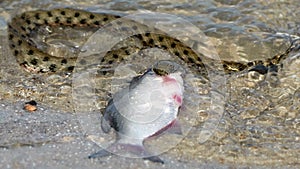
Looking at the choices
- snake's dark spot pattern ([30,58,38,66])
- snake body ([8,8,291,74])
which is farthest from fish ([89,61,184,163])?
snake's dark spot pattern ([30,58,38,66])

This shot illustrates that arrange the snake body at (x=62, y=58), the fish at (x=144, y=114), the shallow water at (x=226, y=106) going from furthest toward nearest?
the snake body at (x=62, y=58) → the shallow water at (x=226, y=106) → the fish at (x=144, y=114)

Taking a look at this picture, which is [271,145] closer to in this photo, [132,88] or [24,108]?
[132,88]

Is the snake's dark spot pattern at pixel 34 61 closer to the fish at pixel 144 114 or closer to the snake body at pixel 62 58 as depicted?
the snake body at pixel 62 58

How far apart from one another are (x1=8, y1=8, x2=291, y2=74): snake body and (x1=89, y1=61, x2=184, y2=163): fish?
1.21 metres

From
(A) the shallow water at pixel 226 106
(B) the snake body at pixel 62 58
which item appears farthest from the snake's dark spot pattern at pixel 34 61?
(A) the shallow water at pixel 226 106

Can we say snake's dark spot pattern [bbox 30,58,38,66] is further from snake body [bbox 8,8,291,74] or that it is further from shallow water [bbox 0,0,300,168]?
shallow water [bbox 0,0,300,168]

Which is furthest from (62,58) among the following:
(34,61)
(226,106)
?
(226,106)

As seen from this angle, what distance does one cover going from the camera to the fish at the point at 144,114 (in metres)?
4.22

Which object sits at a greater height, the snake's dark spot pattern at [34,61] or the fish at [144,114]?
the fish at [144,114]

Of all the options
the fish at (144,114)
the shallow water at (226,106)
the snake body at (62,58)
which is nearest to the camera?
the fish at (144,114)

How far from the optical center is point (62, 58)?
5805 mm

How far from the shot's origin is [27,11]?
269 inches

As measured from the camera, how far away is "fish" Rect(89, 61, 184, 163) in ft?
13.8

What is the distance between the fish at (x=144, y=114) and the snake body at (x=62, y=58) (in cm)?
121
